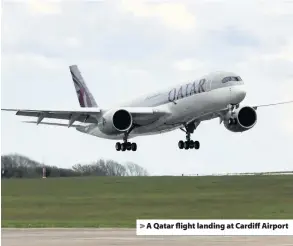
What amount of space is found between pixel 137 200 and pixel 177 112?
6.38 metres

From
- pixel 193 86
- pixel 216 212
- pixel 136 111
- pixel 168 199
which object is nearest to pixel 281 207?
pixel 216 212

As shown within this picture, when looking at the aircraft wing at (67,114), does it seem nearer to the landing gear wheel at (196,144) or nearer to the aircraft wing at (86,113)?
the aircraft wing at (86,113)

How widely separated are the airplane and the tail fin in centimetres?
1346

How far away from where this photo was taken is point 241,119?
47875mm

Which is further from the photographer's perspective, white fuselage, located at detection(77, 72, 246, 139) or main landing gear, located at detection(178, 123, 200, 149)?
main landing gear, located at detection(178, 123, 200, 149)

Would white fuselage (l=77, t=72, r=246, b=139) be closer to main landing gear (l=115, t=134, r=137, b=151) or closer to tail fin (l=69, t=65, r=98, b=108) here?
main landing gear (l=115, t=134, r=137, b=151)

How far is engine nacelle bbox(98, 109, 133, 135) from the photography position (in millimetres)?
49562

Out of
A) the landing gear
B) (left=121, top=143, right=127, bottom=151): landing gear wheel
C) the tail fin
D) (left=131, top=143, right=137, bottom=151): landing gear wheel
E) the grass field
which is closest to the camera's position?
the grass field

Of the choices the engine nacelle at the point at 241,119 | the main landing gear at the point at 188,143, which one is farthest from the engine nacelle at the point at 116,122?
the engine nacelle at the point at 241,119

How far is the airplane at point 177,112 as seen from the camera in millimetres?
47219

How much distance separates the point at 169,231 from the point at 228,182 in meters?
28.3

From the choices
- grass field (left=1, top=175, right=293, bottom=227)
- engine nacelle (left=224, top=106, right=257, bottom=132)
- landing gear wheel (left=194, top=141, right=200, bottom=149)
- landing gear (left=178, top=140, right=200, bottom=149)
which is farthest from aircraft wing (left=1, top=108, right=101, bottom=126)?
engine nacelle (left=224, top=106, right=257, bottom=132)

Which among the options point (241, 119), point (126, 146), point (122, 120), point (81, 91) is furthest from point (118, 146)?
point (81, 91)

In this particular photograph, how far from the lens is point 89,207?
43875 mm
